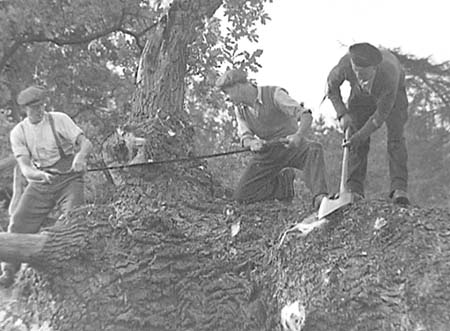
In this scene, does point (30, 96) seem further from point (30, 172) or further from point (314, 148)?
point (314, 148)

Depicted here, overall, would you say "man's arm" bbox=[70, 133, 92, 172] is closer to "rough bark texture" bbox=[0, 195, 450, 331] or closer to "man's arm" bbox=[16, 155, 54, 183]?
"man's arm" bbox=[16, 155, 54, 183]

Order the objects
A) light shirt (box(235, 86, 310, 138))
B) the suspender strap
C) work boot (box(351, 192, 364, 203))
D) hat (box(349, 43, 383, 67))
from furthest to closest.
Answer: the suspender strap → light shirt (box(235, 86, 310, 138)) → work boot (box(351, 192, 364, 203)) → hat (box(349, 43, 383, 67))

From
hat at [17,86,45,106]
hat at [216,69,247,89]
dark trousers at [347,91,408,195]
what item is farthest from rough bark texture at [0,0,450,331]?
hat at [216,69,247,89]

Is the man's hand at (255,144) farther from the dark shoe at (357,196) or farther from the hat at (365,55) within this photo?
the hat at (365,55)

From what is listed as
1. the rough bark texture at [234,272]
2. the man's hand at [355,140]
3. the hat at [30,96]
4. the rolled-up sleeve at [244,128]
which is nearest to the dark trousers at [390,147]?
the man's hand at [355,140]

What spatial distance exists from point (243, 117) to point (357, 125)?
959 mm

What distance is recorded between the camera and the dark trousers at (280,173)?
6297mm

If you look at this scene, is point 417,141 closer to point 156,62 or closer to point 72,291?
point 156,62

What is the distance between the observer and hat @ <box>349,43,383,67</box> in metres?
5.62

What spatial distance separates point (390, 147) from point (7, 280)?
3.21 metres

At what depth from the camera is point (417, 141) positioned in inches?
638

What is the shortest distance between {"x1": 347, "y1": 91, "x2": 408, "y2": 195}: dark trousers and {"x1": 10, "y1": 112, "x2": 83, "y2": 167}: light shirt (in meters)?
2.17

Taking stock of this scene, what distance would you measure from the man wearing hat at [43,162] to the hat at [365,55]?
2190mm

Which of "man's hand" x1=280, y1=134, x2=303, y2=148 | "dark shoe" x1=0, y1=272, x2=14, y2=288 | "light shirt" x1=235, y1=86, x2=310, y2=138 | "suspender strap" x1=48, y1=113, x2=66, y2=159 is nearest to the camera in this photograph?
"man's hand" x1=280, y1=134, x2=303, y2=148
